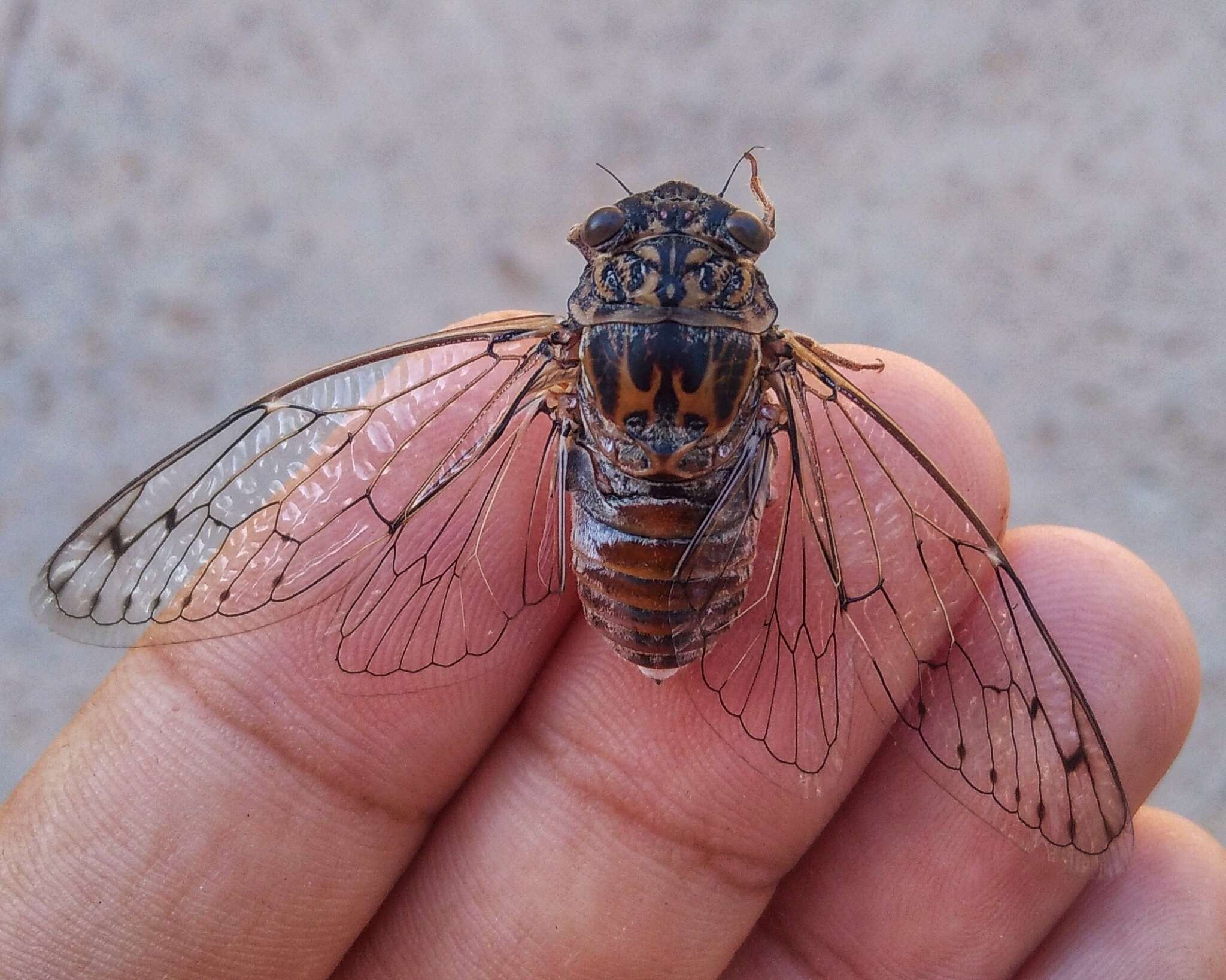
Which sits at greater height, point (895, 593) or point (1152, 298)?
point (1152, 298)

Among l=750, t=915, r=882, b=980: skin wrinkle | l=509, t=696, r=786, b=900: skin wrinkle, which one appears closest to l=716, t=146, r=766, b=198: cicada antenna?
l=509, t=696, r=786, b=900: skin wrinkle

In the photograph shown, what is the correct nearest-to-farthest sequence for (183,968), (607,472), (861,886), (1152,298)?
(607,472), (183,968), (861,886), (1152,298)

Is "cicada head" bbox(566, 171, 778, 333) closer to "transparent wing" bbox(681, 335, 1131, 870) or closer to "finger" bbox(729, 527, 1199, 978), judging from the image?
"transparent wing" bbox(681, 335, 1131, 870)

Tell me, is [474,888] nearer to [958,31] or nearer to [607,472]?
[607,472]

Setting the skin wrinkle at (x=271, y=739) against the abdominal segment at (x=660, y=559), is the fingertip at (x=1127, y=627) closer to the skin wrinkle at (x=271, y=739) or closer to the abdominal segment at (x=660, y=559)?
the abdominal segment at (x=660, y=559)

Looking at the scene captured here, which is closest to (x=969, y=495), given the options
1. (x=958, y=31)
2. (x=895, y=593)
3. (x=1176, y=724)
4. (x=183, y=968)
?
(x=895, y=593)

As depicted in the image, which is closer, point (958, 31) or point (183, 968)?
point (183, 968)

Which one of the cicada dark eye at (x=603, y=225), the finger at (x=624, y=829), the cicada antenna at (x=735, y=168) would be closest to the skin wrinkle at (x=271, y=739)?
the finger at (x=624, y=829)
